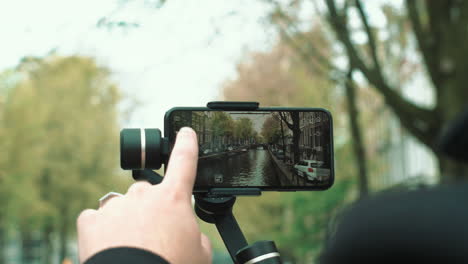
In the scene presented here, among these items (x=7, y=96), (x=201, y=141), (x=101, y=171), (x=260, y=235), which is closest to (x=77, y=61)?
(x=7, y=96)

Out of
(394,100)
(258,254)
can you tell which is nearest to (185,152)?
(258,254)

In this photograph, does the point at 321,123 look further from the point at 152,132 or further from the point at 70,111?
the point at 70,111

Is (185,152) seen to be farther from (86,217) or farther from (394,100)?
(394,100)

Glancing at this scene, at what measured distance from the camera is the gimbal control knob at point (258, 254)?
1154 millimetres

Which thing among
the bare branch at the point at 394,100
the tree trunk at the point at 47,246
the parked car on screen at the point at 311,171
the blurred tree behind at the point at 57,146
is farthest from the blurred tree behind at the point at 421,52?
the tree trunk at the point at 47,246

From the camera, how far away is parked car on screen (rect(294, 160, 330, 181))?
1300 mm

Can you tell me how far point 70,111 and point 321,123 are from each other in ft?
54.6

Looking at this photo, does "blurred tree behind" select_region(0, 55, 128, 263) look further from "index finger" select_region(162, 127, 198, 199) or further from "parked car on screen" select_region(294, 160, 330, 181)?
"index finger" select_region(162, 127, 198, 199)

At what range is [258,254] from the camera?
1156mm

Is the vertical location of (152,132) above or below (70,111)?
below

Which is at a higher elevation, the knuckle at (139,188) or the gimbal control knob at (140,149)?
the gimbal control knob at (140,149)

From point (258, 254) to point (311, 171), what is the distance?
241 millimetres

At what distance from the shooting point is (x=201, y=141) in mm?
1251

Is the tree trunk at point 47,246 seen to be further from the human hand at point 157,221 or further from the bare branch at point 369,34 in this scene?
the human hand at point 157,221
